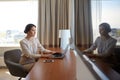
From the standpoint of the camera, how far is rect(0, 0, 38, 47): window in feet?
16.4

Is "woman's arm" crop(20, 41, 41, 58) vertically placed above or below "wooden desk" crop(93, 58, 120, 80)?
below

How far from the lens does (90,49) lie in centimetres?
100

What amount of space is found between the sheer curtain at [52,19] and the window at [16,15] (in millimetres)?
365

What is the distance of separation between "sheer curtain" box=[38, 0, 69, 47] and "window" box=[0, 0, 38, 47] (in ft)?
1.20

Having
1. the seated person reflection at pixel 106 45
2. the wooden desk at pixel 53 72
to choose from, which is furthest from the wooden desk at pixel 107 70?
the wooden desk at pixel 53 72

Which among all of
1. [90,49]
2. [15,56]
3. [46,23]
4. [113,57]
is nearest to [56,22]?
[46,23]

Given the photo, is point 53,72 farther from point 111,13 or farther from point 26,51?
point 111,13

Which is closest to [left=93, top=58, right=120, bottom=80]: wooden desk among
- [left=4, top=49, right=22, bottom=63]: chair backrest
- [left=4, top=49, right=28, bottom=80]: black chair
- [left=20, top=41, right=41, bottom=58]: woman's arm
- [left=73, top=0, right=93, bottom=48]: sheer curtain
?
[left=73, top=0, right=93, bottom=48]: sheer curtain

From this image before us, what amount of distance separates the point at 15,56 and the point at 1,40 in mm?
2046

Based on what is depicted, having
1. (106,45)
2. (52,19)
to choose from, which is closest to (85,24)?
(106,45)

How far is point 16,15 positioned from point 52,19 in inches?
41.9

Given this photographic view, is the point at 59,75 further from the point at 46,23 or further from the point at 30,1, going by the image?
the point at 30,1

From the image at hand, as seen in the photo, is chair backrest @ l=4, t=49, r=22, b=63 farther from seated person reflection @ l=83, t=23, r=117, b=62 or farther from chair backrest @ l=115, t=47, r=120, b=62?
chair backrest @ l=115, t=47, r=120, b=62

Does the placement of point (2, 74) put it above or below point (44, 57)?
below
